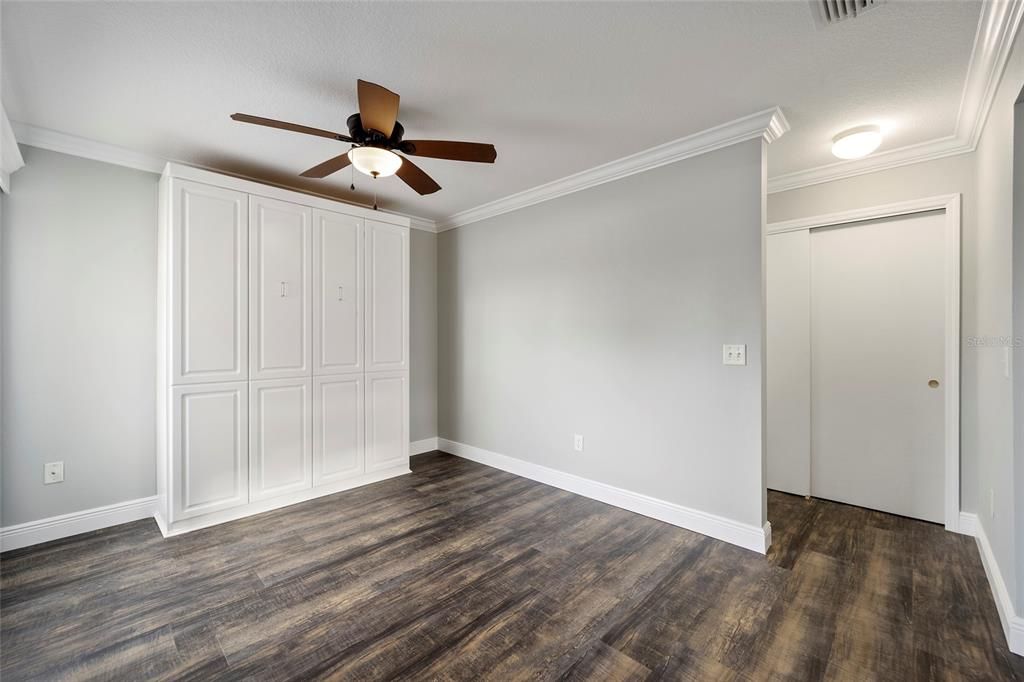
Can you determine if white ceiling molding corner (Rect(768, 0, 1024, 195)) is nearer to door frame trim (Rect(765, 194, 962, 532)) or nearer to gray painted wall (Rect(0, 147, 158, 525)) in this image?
door frame trim (Rect(765, 194, 962, 532))

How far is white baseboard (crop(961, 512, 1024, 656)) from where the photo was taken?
5.41ft

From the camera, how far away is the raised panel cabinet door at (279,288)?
9.88 feet

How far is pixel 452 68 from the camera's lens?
6.52 ft

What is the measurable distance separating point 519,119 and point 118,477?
3536 millimetres

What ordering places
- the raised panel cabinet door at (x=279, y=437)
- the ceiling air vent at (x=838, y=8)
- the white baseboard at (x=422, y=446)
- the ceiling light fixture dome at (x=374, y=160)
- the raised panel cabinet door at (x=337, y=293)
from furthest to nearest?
the white baseboard at (x=422, y=446) → the raised panel cabinet door at (x=337, y=293) → the raised panel cabinet door at (x=279, y=437) → the ceiling light fixture dome at (x=374, y=160) → the ceiling air vent at (x=838, y=8)

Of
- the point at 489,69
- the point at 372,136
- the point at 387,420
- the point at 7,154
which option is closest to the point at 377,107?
the point at 372,136

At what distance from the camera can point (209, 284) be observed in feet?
9.22

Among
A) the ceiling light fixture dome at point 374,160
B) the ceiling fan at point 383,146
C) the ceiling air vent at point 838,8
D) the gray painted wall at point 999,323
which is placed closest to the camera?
the ceiling air vent at point 838,8

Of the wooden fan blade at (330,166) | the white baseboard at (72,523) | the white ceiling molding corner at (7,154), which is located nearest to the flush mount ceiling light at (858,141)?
the wooden fan blade at (330,166)

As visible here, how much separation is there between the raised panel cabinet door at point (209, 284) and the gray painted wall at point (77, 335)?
0.49m

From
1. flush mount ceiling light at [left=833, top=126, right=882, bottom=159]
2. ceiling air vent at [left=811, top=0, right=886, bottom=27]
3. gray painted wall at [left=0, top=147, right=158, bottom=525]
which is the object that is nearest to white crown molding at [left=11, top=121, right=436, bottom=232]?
gray painted wall at [left=0, top=147, right=158, bottom=525]

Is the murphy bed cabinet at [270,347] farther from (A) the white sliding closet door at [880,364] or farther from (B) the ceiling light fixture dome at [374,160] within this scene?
(A) the white sliding closet door at [880,364]

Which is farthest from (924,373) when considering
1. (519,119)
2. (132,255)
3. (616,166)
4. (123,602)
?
(132,255)
